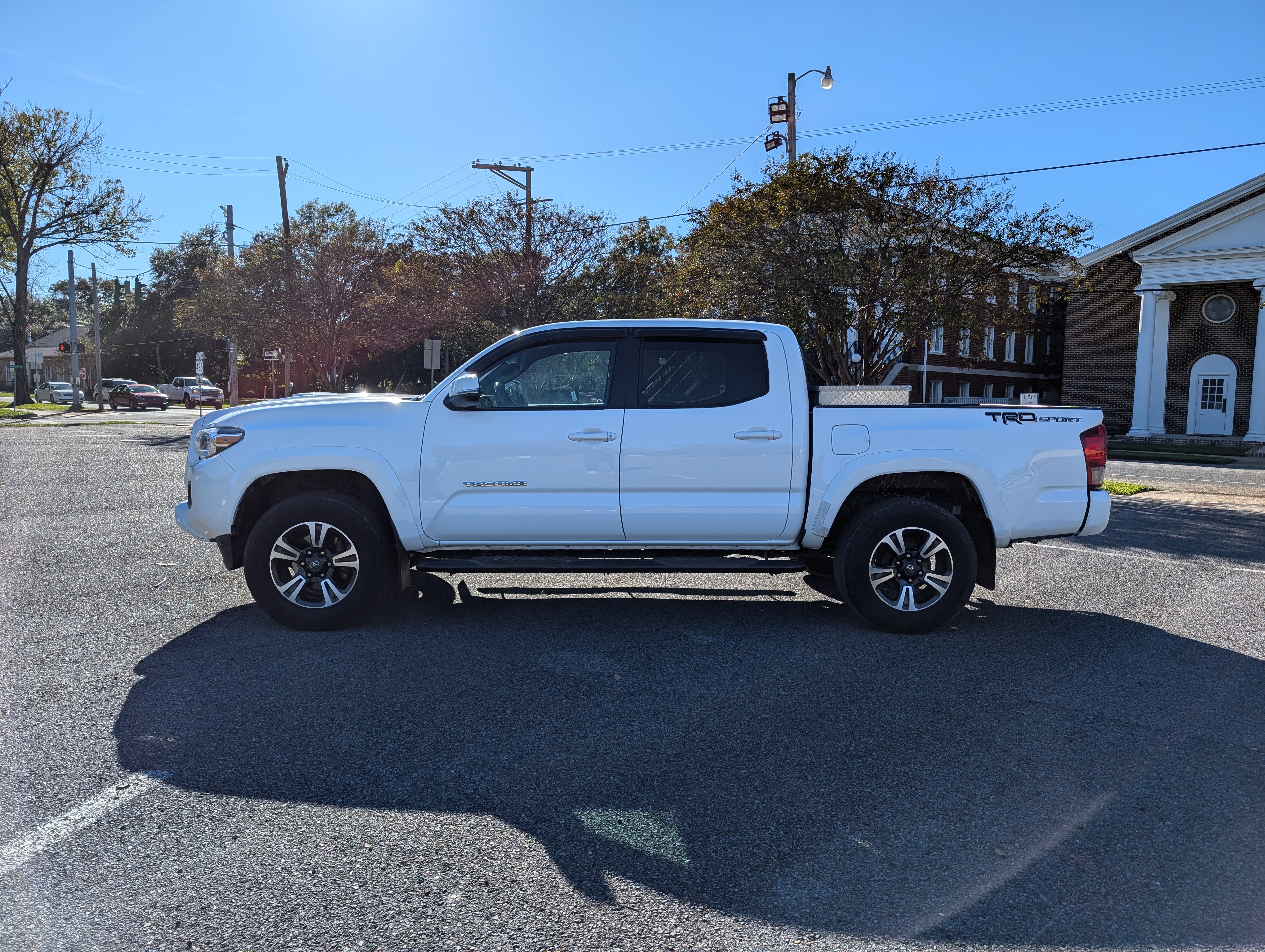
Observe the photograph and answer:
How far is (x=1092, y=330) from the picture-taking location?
39438 mm

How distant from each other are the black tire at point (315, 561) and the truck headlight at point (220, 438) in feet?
1.66

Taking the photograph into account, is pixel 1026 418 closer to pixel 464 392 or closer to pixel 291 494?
pixel 464 392

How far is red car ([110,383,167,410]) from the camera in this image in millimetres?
53031

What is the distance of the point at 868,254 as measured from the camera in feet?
52.6

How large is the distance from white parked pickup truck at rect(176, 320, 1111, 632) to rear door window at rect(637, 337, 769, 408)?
0.04 feet

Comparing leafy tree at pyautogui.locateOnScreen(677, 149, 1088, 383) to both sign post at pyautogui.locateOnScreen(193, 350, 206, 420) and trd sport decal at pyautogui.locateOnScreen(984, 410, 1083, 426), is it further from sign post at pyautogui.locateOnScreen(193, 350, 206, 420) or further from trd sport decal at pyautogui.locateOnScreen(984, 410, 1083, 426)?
sign post at pyautogui.locateOnScreen(193, 350, 206, 420)

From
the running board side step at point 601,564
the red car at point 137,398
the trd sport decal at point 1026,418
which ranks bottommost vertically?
the running board side step at point 601,564

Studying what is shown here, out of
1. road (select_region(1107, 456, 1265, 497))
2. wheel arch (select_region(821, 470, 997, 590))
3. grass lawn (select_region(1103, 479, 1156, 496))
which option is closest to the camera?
wheel arch (select_region(821, 470, 997, 590))

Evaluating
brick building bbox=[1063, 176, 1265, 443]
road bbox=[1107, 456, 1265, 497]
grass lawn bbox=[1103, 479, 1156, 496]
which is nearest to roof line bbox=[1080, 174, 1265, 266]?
brick building bbox=[1063, 176, 1265, 443]

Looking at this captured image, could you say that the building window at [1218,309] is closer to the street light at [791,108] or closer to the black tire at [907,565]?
the street light at [791,108]

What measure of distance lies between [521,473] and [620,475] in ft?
2.06

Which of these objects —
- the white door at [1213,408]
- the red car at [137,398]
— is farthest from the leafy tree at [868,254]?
the red car at [137,398]

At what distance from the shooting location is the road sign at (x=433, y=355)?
27.7 metres

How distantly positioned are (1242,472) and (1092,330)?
18705 mm
